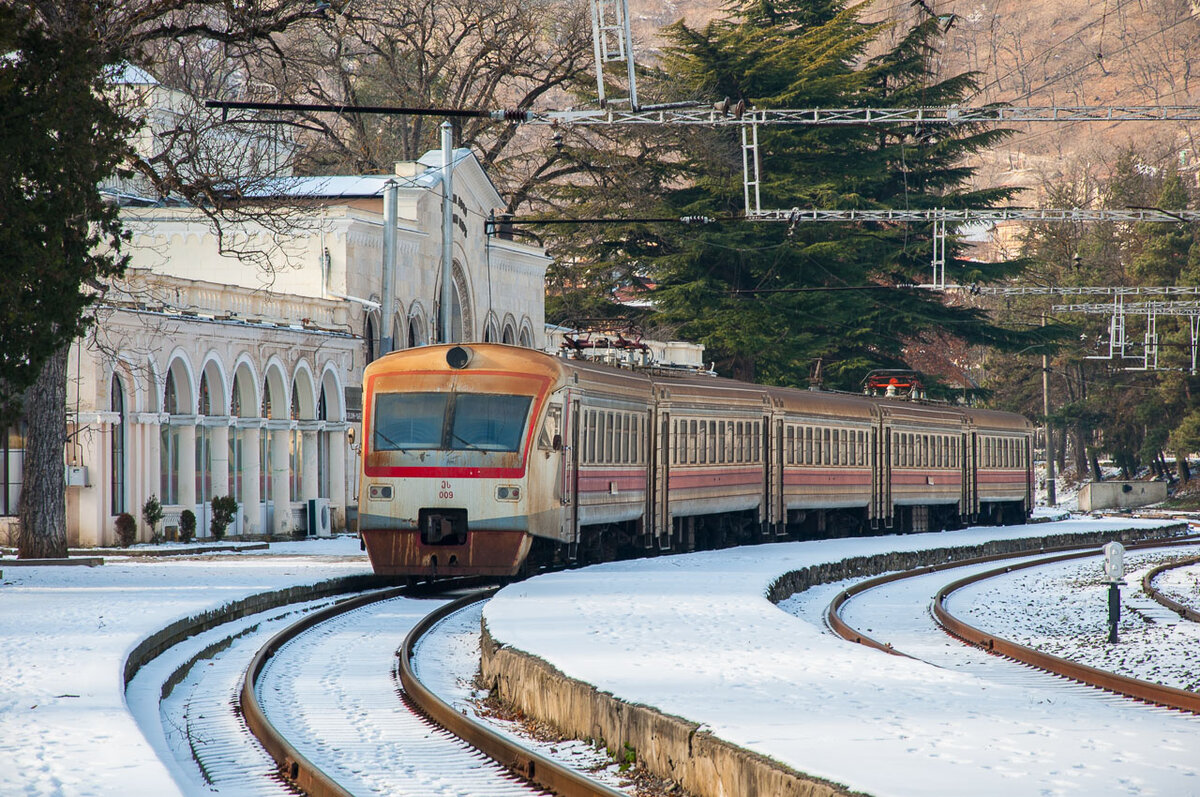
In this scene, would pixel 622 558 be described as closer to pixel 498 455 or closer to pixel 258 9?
pixel 498 455

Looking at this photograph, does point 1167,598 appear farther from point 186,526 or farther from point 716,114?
point 186,526

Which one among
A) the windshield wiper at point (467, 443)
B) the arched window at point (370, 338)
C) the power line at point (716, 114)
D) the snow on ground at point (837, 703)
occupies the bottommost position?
the snow on ground at point (837, 703)

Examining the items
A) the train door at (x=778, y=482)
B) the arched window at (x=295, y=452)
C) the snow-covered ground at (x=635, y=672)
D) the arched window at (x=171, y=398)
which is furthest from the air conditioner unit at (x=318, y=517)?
the snow-covered ground at (x=635, y=672)

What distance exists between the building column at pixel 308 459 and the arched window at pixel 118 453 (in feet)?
23.0

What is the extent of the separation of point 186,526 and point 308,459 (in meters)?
5.92

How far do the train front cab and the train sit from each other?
0.06 feet

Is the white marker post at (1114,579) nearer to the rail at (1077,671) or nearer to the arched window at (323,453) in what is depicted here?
the rail at (1077,671)

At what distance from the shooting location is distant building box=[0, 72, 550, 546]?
30.5m

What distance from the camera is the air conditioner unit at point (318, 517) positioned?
124 ft

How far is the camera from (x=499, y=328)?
5081cm

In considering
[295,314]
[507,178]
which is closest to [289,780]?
[295,314]

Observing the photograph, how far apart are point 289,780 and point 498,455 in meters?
11.0

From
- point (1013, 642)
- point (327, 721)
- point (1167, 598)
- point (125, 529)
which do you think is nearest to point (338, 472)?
point (125, 529)

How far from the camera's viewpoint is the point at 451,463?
2034cm
